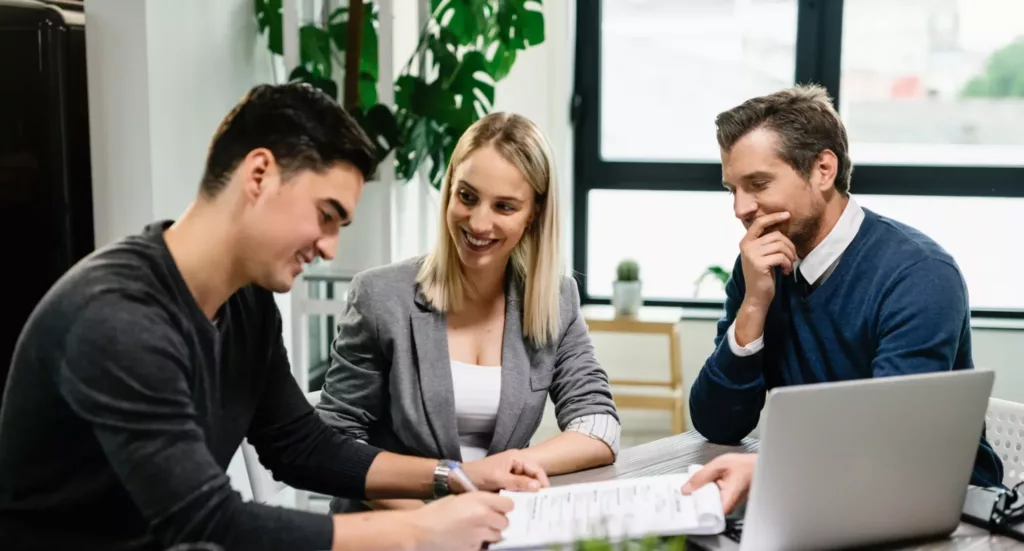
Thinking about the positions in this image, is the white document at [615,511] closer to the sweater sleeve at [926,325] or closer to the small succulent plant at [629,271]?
the sweater sleeve at [926,325]

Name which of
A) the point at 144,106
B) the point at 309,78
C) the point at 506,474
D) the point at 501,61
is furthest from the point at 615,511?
the point at 501,61

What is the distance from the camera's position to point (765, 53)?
4164 mm

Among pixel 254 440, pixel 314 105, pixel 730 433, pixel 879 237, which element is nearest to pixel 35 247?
pixel 254 440

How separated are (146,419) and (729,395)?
→ 1.01m

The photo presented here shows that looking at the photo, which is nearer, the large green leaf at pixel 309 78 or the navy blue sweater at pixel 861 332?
the navy blue sweater at pixel 861 332

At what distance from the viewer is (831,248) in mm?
1802

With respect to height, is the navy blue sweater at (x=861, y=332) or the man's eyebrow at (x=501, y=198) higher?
the man's eyebrow at (x=501, y=198)

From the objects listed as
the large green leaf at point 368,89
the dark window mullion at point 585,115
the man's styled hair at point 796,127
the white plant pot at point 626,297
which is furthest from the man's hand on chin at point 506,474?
the dark window mullion at point 585,115

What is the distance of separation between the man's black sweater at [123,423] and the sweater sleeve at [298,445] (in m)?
0.15

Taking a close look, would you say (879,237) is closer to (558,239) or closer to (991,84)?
(558,239)

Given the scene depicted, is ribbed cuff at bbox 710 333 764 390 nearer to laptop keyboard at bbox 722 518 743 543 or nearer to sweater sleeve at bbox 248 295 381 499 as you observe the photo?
laptop keyboard at bbox 722 518 743 543

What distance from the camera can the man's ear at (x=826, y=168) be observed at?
1824 millimetres

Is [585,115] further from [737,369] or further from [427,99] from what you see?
[737,369]

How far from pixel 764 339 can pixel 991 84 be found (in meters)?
2.68
